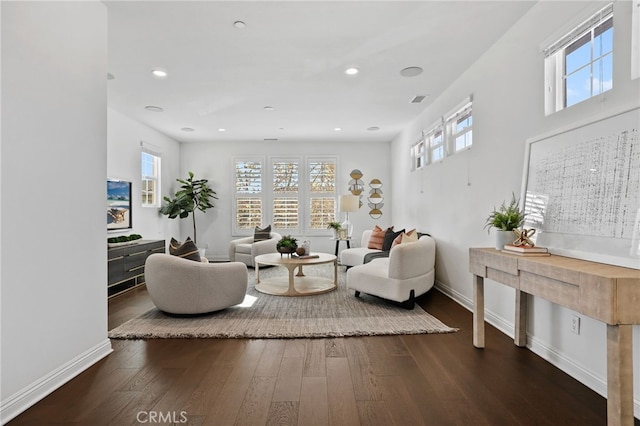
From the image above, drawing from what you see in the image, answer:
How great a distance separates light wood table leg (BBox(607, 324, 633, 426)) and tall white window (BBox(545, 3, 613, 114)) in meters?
1.45

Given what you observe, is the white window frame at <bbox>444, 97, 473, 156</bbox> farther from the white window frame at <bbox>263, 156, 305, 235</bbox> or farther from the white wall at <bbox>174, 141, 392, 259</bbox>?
the white window frame at <bbox>263, 156, 305, 235</bbox>

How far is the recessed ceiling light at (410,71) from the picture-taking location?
380 cm

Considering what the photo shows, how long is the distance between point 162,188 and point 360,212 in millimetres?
4226

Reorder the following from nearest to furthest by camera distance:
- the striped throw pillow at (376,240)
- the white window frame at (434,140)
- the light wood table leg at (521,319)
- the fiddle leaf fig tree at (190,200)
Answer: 1. the light wood table leg at (521,319)
2. the white window frame at (434,140)
3. the striped throw pillow at (376,240)
4. the fiddle leaf fig tree at (190,200)

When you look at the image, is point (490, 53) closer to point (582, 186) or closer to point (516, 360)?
point (582, 186)

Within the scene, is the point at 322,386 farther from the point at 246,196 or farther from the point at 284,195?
the point at 246,196

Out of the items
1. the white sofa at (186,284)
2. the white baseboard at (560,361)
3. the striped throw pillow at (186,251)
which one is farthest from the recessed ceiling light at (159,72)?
the white baseboard at (560,361)

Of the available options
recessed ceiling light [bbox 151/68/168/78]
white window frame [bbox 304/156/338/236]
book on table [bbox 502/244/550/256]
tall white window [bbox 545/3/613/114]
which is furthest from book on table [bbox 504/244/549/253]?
white window frame [bbox 304/156/338/236]

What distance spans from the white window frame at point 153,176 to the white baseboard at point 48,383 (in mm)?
4027

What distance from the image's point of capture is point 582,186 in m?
2.19

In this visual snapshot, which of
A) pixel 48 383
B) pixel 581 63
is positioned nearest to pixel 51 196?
pixel 48 383

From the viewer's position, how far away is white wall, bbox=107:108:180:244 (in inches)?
207

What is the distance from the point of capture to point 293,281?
14.9 feet

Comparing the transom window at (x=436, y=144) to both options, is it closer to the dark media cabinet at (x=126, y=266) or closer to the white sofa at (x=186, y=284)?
the white sofa at (x=186, y=284)
